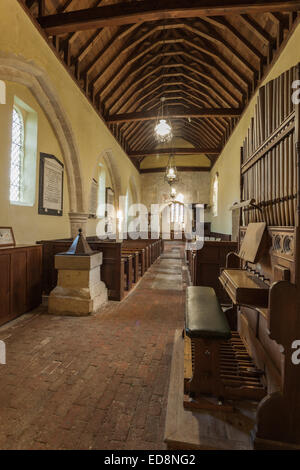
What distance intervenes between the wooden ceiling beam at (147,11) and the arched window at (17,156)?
154 cm

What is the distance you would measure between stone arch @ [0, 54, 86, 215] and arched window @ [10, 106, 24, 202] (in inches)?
21.2

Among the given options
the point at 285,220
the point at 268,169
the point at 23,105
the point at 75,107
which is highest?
the point at 75,107

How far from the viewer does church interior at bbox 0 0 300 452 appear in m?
1.63

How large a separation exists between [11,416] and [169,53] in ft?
25.7

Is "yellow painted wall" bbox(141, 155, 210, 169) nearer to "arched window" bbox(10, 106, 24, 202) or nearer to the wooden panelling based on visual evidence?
"arched window" bbox(10, 106, 24, 202)

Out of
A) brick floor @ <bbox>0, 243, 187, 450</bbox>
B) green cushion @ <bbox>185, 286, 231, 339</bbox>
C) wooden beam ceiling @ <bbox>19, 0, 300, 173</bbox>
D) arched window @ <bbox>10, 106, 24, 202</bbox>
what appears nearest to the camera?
brick floor @ <bbox>0, 243, 187, 450</bbox>

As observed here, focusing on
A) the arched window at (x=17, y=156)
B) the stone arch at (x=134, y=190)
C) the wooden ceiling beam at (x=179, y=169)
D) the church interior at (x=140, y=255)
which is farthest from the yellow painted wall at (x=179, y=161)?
the arched window at (x=17, y=156)

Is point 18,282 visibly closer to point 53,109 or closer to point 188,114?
point 53,109

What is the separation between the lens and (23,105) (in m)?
4.52

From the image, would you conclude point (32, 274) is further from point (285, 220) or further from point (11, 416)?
point (285, 220)

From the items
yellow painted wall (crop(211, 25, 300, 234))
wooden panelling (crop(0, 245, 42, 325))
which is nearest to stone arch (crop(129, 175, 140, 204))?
yellow painted wall (crop(211, 25, 300, 234))

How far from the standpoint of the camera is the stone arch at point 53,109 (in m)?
3.93

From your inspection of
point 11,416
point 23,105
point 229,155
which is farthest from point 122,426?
point 229,155

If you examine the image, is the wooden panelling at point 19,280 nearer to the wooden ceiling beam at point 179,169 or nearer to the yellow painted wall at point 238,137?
the yellow painted wall at point 238,137
